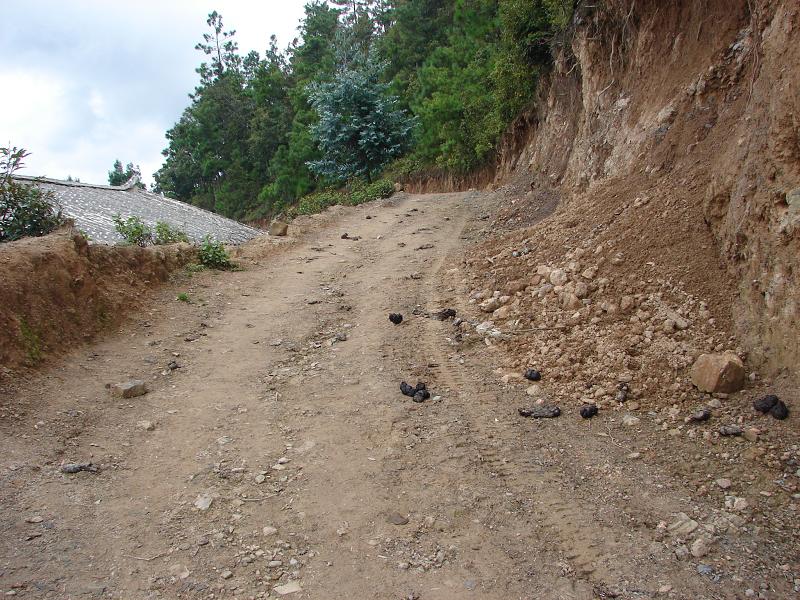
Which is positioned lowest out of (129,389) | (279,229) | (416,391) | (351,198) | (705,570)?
(705,570)

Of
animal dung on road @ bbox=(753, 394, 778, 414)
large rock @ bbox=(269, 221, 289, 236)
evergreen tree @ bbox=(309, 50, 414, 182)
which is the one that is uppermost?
evergreen tree @ bbox=(309, 50, 414, 182)

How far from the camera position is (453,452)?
13.5ft

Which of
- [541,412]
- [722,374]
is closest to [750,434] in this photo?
[722,374]

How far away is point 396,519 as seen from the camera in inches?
137

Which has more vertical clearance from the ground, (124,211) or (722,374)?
(124,211)

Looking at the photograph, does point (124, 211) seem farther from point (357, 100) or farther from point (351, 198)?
point (357, 100)

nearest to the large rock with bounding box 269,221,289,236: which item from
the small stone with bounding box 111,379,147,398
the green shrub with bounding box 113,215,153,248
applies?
the green shrub with bounding box 113,215,153,248

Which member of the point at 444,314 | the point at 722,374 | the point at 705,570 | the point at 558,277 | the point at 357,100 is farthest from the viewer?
the point at 357,100

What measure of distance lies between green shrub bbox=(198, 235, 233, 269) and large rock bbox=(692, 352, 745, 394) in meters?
7.91

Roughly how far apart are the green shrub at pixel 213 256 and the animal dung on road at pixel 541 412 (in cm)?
685

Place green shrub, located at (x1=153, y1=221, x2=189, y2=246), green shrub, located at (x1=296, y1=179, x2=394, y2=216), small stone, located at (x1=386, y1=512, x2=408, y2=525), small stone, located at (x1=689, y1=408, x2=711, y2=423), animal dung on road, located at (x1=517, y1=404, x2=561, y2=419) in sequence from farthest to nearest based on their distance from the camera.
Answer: green shrub, located at (x1=296, y1=179, x2=394, y2=216) < green shrub, located at (x1=153, y1=221, x2=189, y2=246) < animal dung on road, located at (x1=517, y1=404, x2=561, y2=419) < small stone, located at (x1=689, y1=408, x2=711, y2=423) < small stone, located at (x1=386, y1=512, x2=408, y2=525)

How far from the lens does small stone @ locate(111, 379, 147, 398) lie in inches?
210

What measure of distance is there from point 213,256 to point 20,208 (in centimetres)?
291

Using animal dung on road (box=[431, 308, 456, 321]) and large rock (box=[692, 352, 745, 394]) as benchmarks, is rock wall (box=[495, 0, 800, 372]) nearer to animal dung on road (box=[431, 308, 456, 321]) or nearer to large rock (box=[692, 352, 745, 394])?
large rock (box=[692, 352, 745, 394])
